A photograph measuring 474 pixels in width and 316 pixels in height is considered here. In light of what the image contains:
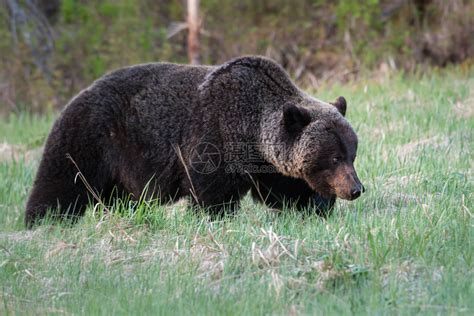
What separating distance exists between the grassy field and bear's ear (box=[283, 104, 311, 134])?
0.82 meters

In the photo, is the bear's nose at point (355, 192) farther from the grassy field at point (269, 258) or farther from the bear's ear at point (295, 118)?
the bear's ear at point (295, 118)

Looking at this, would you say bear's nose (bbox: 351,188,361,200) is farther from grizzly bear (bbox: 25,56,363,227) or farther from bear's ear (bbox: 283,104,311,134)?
bear's ear (bbox: 283,104,311,134)

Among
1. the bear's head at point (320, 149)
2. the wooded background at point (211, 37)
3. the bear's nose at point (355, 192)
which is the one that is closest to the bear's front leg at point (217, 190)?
the bear's head at point (320, 149)

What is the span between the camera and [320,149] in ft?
22.9

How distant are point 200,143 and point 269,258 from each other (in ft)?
6.06

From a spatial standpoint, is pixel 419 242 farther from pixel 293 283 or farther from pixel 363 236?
pixel 293 283

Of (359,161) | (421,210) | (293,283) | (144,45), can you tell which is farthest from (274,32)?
(293,283)

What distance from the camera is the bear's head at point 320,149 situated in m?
6.88

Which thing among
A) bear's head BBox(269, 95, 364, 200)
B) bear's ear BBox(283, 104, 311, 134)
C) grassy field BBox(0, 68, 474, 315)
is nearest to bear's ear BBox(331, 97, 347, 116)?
bear's head BBox(269, 95, 364, 200)

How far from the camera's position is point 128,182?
7883 mm

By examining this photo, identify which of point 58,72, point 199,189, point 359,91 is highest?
point 199,189

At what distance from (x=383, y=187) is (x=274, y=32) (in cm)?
1213

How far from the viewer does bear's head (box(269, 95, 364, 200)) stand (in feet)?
22.6

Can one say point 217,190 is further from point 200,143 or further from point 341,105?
point 341,105
